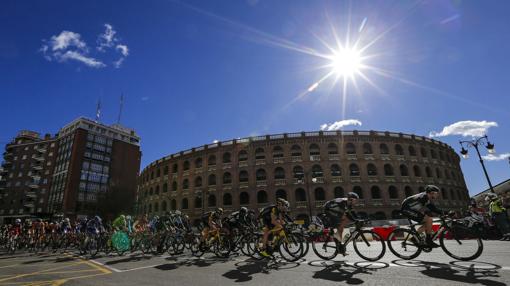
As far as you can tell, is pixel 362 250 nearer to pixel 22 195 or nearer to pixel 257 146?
pixel 257 146

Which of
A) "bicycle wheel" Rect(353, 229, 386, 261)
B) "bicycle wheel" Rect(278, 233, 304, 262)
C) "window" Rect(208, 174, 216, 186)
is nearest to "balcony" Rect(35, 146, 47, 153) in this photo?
"window" Rect(208, 174, 216, 186)

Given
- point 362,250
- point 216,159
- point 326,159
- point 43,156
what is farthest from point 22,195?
point 362,250

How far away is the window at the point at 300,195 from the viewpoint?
111 feet

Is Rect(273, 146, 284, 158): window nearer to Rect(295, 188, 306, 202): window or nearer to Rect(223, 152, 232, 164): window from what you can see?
Rect(295, 188, 306, 202): window

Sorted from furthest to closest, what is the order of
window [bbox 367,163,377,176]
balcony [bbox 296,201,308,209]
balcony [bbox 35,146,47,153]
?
balcony [bbox 35,146,47,153], window [bbox 367,163,377,176], balcony [bbox 296,201,308,209]

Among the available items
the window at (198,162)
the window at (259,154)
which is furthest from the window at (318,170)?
the window at (198,162)

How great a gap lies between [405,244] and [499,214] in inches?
296

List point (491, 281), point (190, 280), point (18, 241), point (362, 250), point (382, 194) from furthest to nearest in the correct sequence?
1. point (382, 194)
2. point (18, 241)
3. point (362, 250)
4. point (190, 280)
5. point (491, 281)

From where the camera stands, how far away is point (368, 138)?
3584 cm

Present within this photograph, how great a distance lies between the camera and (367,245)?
19.6 ft

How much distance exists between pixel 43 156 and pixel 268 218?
278 feet

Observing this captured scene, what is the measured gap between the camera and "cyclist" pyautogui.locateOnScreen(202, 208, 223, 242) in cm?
889

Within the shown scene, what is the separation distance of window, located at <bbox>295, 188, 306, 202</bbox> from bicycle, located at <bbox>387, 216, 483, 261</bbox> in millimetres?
28783

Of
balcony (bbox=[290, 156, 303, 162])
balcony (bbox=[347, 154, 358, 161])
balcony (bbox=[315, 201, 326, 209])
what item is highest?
balcony (bbox=[290, 156, 303, 162])
